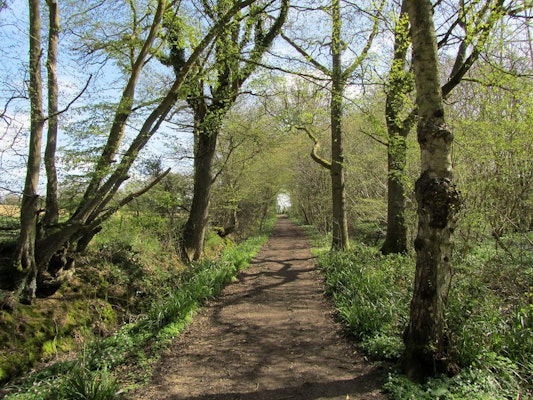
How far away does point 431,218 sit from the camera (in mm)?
3260

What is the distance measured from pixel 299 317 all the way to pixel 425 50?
4.40 metres

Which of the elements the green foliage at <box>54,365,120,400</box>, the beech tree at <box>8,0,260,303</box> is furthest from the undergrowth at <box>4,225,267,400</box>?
the beech tree at <box>8,0,260,303</box>

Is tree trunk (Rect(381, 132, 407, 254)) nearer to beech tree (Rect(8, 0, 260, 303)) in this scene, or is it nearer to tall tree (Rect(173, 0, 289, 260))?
tall tree (Rect(173, 0, 289, 260))

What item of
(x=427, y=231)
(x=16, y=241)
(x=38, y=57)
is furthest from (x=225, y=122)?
(x=427, y=231)

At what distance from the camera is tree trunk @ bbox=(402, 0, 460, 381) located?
3242 millimetres

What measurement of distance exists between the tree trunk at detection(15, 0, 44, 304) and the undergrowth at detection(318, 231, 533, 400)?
5.06m

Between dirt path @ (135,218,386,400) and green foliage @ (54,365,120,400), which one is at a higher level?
green foliage @ (54,365,120,400)

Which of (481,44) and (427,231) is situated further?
(481,44)

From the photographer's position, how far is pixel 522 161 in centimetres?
644

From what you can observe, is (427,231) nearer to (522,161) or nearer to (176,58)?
(522,161)

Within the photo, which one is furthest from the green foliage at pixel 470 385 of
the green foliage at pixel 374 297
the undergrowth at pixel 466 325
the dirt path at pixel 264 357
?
the green foliage at pixel 374 297

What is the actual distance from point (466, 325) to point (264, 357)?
2.40 meters

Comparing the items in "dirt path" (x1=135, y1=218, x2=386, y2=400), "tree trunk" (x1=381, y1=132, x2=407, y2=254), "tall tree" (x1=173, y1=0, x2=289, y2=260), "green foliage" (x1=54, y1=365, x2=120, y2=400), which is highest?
"tall tree" (x1=173, y1=0, x2=289, y2=260)

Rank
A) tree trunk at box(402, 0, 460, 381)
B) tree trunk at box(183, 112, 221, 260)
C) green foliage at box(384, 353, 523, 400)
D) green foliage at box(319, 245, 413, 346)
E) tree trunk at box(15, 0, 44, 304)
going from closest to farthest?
green foliage at box(384, 353, 523, 400), tree trunk at box(402, 0, 460, 381), green foliage at box(319, 245, 413, 346), tree trunk at box(15, 0, 44, 304), tree trunk at box(183, 112, 221, 260)
